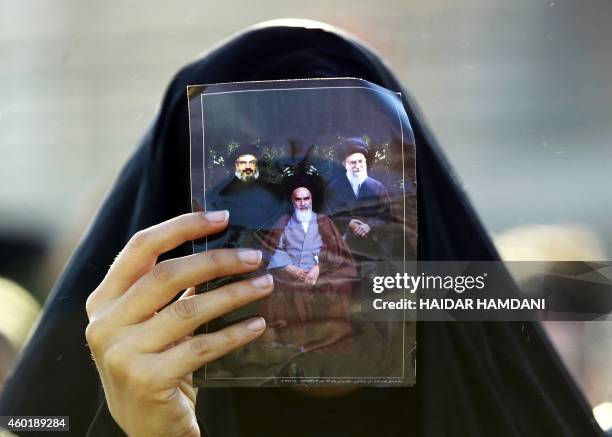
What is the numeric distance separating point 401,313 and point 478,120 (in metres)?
0.40

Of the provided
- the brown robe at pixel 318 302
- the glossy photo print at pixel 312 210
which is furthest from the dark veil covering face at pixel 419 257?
the brown robe at pixel 318 302

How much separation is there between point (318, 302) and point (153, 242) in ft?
1.10

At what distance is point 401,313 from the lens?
4.17 ft

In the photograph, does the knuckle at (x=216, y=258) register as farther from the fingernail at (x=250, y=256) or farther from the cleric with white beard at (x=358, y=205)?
the cleric with white beard at (x=358, y=205)

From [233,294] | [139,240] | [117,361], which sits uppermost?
[139,240]

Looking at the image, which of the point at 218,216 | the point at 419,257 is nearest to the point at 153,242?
the point at 218,216

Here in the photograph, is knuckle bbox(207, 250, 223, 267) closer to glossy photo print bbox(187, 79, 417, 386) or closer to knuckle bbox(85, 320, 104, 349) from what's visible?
glossy photo print bbox(187, 79, 417, 386)

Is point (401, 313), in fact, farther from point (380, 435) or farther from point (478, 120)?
point (478, 120)

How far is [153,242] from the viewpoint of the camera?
126 centimetres

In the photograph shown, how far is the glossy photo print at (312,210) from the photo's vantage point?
4.06ft

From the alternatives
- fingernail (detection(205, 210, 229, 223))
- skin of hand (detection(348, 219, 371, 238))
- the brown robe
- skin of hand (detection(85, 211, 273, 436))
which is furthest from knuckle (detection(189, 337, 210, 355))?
skin of hand (detection(348, 219, 371, 238))

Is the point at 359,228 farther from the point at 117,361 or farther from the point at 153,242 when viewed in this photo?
the point at 117,361

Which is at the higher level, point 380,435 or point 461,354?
point 461,354

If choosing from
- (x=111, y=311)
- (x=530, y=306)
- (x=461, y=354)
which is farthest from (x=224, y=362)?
(x=530, y=306)
